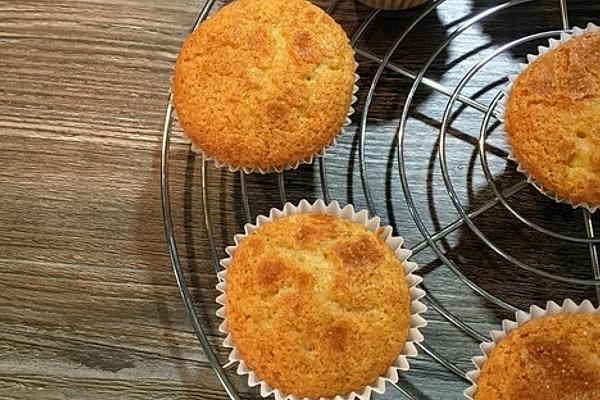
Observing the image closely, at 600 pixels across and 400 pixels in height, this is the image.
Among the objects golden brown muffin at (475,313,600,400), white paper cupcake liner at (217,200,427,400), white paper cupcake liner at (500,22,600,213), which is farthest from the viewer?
white paper cupcake liner at (500,22,600,213)

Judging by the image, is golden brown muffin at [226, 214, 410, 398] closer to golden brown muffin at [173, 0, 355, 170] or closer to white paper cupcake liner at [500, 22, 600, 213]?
golden brown muffin at [173, 0, 355, 170]

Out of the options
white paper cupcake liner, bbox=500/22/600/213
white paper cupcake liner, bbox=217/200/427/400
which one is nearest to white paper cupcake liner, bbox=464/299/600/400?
white paper cupcake liner, bbox=217/200/427/400

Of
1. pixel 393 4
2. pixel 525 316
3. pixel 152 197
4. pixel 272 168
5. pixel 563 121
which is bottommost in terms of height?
pixel 525 316

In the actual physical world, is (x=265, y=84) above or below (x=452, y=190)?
above

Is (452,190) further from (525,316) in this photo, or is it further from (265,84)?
(265,84)

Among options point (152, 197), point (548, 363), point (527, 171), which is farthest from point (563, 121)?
point (152, 197)

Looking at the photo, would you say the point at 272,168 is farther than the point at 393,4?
No

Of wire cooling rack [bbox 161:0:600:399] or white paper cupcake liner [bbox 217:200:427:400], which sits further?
wire cooling rack [bbox 161:0:600:399]

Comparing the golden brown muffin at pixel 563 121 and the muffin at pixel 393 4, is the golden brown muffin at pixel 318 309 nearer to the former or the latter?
the golden brown muffin at pixel 563 121

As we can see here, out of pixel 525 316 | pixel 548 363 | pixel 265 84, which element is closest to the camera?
pixel 548 363
